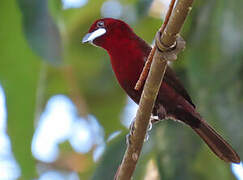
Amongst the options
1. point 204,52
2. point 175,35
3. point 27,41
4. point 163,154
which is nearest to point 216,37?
point 204,52

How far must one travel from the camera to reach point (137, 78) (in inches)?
143

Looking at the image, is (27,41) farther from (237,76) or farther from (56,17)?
(237,76)

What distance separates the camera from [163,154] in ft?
14.6

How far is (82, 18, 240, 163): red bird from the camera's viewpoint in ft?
12.1

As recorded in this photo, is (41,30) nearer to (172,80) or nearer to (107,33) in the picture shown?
(107,33)

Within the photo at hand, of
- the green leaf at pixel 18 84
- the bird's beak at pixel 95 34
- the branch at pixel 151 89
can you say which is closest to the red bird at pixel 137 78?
the bird's beak at pixel 95 34

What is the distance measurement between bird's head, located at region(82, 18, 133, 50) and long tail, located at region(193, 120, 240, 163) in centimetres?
69

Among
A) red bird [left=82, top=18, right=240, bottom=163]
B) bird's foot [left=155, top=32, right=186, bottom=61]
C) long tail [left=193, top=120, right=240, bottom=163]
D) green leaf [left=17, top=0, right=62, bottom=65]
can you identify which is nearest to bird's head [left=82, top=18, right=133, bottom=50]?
red bird [left=82, top=18, right=240, bottom=163]

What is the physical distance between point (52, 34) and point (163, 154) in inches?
41.3

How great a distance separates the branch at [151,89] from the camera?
2.37m

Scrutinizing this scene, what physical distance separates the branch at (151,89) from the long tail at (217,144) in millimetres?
934

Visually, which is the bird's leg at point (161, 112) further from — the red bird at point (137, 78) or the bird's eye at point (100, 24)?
the bird's eye at point (100, 24)

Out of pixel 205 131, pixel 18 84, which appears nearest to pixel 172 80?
pixel 205 131

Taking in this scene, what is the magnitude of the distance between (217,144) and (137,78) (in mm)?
616
